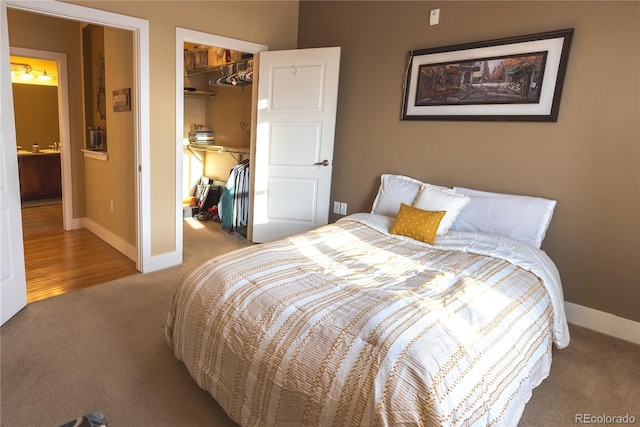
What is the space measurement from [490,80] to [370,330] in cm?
234

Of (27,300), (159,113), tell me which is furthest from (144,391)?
(159,113)

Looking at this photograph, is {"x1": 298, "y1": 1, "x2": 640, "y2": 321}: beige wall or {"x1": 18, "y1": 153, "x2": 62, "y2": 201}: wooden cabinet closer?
{"x1": 298, "y1": 1, "x2": 640, "y2": 321}: beige wall

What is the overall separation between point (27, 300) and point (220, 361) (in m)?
1.98

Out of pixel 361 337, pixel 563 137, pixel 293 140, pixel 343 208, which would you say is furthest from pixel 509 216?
pixel 293 140

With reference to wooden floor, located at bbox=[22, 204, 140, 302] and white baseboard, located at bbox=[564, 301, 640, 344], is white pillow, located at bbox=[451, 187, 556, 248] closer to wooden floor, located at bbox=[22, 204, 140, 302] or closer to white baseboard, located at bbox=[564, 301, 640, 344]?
white baseboard, located at bbox=[564, 301, 640, 344]


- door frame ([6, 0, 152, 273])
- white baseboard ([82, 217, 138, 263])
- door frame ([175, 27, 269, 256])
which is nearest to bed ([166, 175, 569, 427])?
door frame ([6, 0, 152, 273])

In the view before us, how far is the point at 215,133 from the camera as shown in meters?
5.66

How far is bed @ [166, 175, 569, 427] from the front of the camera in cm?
120

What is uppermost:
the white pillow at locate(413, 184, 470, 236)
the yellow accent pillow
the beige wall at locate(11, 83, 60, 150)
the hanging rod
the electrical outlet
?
the beige wall at locate(11, 83, 60, 150)

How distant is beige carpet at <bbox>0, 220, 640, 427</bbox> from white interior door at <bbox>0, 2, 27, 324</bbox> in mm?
166

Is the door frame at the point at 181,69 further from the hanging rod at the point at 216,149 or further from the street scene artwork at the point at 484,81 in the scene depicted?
the street scene artwork at the point at 484,81

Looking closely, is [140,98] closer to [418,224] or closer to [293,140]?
[293,140]

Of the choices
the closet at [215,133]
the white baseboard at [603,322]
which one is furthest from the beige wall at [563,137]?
the closet at [215,133]

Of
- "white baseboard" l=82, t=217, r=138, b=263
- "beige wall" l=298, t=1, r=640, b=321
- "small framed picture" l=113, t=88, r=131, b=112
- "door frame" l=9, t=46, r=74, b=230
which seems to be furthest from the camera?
"door frame" l=9, t=46, r=74, b=230
